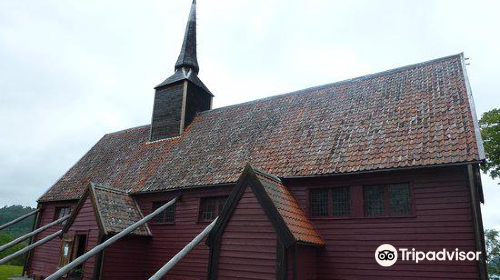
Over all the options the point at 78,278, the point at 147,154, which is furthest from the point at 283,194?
the point at 147,154

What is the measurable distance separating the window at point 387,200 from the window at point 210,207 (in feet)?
18.1

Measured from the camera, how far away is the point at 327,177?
39.8ft

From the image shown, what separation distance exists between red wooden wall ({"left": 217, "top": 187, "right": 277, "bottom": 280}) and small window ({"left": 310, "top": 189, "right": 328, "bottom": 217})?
8.13ft

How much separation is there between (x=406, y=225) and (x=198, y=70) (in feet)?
54.8

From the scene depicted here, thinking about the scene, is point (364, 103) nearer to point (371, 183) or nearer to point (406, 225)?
point (371, 183)

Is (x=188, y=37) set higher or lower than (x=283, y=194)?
higher

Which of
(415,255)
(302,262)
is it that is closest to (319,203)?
(302,262)

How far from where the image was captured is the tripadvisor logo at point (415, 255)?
9453mm

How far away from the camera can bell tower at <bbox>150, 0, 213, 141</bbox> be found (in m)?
21.3

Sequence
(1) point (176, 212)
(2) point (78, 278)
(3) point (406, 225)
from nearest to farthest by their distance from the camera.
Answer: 1. (3) point (406, 225)
2. (2) point (78, 278)
3. (1) point (176, 212)

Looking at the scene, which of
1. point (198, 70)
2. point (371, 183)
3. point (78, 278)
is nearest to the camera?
point (371, 183)

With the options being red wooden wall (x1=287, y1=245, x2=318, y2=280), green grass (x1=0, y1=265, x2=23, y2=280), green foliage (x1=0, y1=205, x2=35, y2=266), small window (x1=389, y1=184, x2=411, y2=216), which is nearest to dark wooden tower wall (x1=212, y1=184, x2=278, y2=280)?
red wooden wall (x1=287, y1=245, x2=318, y2=280)

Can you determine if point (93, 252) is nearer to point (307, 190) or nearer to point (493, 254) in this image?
point (307, 190)

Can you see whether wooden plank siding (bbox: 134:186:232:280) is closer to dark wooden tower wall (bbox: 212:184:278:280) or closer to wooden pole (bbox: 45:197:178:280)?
wooden pole (bbox: 45:197:178:280)
